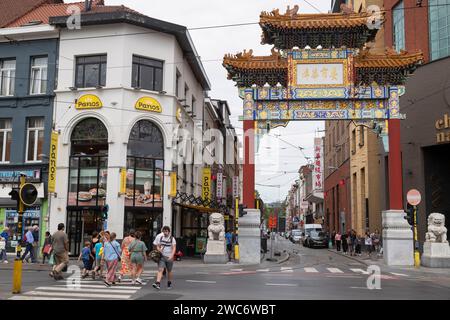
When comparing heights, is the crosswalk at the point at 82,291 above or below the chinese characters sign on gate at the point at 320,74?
below

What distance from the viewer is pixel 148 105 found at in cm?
2712

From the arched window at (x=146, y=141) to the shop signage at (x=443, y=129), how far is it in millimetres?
15871

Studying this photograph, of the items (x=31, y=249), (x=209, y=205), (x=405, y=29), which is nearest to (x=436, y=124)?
(x=405, y=29)

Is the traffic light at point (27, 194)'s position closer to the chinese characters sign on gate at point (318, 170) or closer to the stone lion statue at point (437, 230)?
the stone lion statue at point (437, 230)

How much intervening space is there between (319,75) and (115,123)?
1089 cm

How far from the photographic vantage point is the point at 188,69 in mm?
32844

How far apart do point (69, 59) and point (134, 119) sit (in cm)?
510

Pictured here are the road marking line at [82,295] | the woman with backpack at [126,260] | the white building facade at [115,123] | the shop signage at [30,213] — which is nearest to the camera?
the road marking line at [82,295]

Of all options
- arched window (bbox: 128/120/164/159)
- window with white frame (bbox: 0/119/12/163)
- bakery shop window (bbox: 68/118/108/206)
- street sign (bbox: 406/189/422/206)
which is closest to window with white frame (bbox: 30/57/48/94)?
window with white frame (bbox: 0/119/12/163)

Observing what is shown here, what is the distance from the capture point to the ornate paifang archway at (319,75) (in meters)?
24.5

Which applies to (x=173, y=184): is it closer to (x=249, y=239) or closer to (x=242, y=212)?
(x=242, y=212)

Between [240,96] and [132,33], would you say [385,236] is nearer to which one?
[240,96]

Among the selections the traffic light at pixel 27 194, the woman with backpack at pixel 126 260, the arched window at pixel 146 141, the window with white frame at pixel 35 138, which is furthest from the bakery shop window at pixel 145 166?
the traffic light at pixel 27 194

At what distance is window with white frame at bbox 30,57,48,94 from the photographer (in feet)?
91.9
